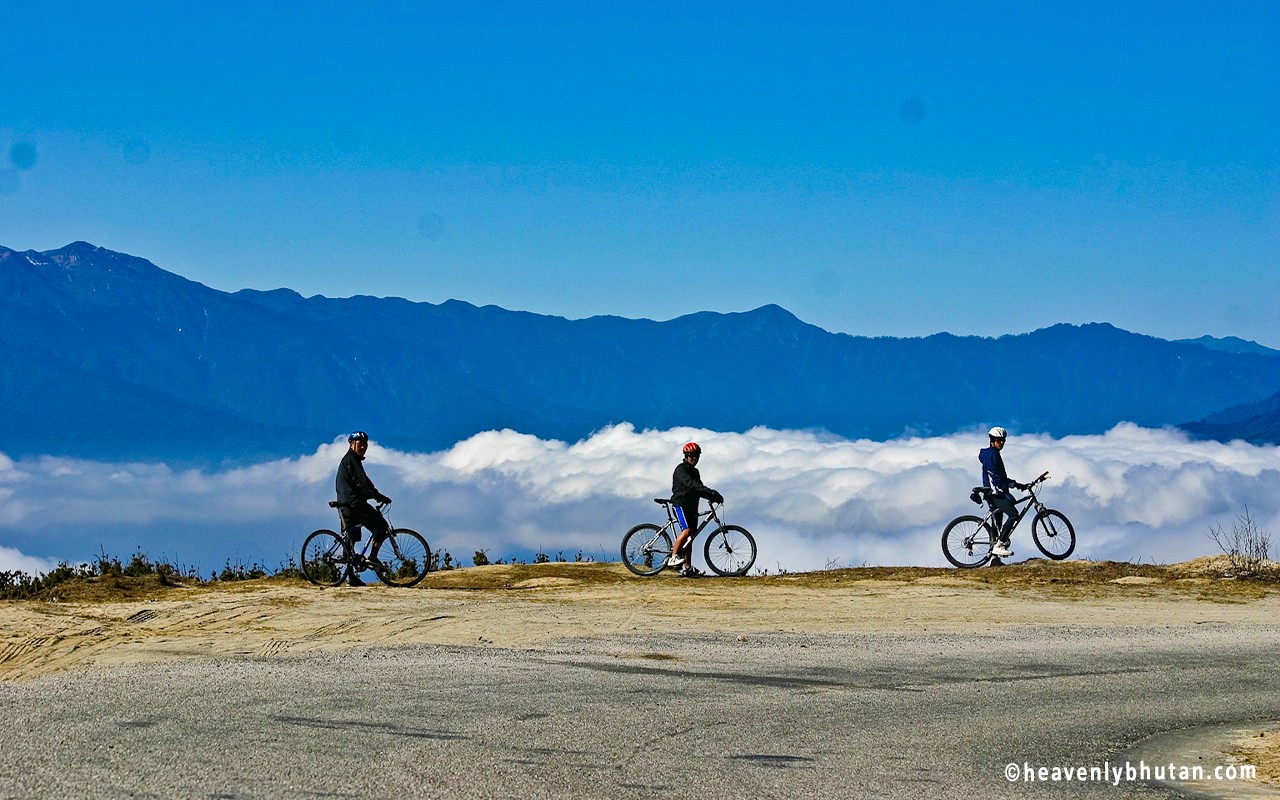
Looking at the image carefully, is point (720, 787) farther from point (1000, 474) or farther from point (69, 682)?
point (1000, 474)

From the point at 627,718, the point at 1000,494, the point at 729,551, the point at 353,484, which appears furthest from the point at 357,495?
the point at 1000,494

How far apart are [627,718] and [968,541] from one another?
14671mm

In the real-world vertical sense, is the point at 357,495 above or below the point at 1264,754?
above

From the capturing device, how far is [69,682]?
445 inches

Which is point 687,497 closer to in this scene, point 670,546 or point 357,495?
point 670,546

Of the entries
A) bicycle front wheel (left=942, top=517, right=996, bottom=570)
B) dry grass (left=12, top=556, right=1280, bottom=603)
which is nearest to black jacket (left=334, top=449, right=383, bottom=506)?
dry grass (left=12, top=556, right=1280, bottom=603)

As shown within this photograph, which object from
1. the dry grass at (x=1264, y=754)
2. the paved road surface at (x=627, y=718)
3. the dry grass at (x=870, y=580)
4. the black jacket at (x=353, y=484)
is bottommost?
the dry grass at (x=1264, y=754)

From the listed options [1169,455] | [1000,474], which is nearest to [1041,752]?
[1000,474]

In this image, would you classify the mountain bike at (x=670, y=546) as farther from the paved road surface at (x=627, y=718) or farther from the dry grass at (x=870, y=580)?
the paved road surface at (x=627, y=718)

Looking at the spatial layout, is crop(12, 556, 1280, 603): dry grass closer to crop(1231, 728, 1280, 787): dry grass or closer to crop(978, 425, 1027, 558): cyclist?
crop(978, 425, 1027, 558): cyclist

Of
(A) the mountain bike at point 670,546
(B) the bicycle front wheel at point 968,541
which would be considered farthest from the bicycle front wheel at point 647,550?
(B) the bicycle front wheel at point 968,541

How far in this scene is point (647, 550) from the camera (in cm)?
2170

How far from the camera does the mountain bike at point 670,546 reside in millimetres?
21656

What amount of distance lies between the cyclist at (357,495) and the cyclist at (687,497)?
15.7 ft
